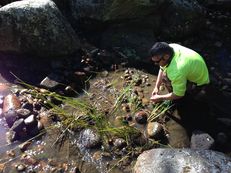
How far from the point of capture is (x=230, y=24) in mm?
7879

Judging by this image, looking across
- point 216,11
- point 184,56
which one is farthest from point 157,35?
point 184,56

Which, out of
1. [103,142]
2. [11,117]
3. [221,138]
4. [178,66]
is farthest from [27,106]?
[221,138]

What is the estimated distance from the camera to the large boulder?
22.1ft

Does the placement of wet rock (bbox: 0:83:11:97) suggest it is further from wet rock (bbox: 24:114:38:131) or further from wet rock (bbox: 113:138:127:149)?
wet rock (bbox: 113:138:127:149)

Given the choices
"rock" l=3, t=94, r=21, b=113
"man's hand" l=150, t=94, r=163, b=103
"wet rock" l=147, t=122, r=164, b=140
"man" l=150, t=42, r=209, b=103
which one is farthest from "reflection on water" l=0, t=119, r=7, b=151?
"man" l=150, t=42, r=209, b=103

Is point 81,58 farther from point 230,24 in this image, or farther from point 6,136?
point 230,24

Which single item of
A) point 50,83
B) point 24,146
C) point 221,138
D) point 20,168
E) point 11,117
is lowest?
point 20,168

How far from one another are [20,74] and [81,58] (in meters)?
1.10

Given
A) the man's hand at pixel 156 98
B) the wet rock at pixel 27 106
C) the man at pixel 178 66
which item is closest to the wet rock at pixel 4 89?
the wet rock at pixel 27 106

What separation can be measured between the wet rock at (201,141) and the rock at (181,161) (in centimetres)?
40

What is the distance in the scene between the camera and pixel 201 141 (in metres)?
5.54

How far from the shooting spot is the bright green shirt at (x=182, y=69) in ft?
17.9

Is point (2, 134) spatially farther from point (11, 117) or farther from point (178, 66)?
point (178, 66)

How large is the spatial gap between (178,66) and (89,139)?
1.64 m
